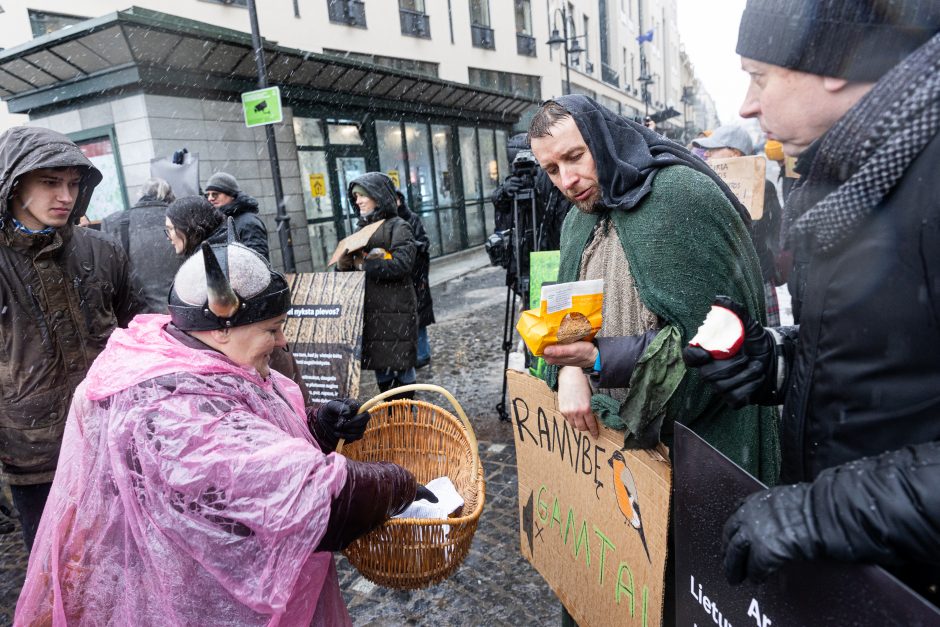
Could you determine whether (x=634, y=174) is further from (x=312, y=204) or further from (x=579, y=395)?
(x=312, y=204)

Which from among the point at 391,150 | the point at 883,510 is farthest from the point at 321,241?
the point at 883,510

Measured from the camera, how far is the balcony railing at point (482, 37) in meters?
16.8

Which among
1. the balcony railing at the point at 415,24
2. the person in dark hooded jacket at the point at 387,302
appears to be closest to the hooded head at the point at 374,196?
the person in dark hooded jacket at the point at 387,302

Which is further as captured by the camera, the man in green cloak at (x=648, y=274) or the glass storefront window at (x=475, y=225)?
the glass storefront window at (x=475, y=225)

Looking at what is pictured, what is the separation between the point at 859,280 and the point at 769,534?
44 cm

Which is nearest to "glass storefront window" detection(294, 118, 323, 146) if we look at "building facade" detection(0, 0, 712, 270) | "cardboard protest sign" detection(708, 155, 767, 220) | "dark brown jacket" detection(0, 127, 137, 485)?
"building facade" detection(0, 0, 712, 270)

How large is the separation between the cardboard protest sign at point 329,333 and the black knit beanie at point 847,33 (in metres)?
3.39

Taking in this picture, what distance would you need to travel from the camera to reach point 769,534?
916mm

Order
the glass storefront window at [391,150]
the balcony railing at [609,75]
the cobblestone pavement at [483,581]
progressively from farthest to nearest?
the balcony railing at [609,75] < the glass storefront window at [391,150] < the cobblestone pavement at [483,581]

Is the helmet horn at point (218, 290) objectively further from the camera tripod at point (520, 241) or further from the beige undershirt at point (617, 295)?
the camera tripod at point (520, 241)

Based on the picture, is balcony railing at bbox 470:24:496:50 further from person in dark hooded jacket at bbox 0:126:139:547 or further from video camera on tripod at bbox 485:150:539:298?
person in dark hooded jacket at bbox 0:126:139:547

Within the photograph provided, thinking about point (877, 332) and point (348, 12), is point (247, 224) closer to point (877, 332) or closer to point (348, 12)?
point (877, 332)

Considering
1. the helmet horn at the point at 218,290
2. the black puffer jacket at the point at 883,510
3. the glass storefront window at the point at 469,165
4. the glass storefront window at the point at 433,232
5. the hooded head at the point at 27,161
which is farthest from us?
the glass storefront window at the point at 469,165

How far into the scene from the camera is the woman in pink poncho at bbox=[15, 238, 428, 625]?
4.32 feet
